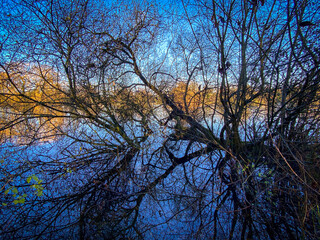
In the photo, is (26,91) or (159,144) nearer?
(26,91)

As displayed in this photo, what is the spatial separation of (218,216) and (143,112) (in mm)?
3133

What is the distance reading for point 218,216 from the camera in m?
1.63

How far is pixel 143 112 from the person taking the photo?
173 inches

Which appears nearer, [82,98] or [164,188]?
[164,188]

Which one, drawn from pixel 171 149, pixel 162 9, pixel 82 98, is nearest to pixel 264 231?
pixel 171 149

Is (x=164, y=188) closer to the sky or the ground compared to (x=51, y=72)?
closer to the ground

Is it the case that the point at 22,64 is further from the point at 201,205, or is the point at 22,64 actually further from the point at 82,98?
the point at 201,205

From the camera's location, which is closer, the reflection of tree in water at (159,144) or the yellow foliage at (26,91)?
the reflection of tree in water at (159,144)

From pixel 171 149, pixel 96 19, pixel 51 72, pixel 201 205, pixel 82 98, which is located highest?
pixel 96 19

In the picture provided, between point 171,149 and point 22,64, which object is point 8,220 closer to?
point 22,64

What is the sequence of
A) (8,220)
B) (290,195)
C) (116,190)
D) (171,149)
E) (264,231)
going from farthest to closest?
1. (171,149)
2. (116,190)
3. (290,195)
4. (8,220)
5. (264,231)

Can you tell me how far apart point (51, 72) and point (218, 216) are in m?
3.41

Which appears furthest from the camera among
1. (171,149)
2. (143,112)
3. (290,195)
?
(143,112)

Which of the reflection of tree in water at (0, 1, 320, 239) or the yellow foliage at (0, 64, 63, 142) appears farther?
the yellow foliage at (0, 64, 63, 142)
